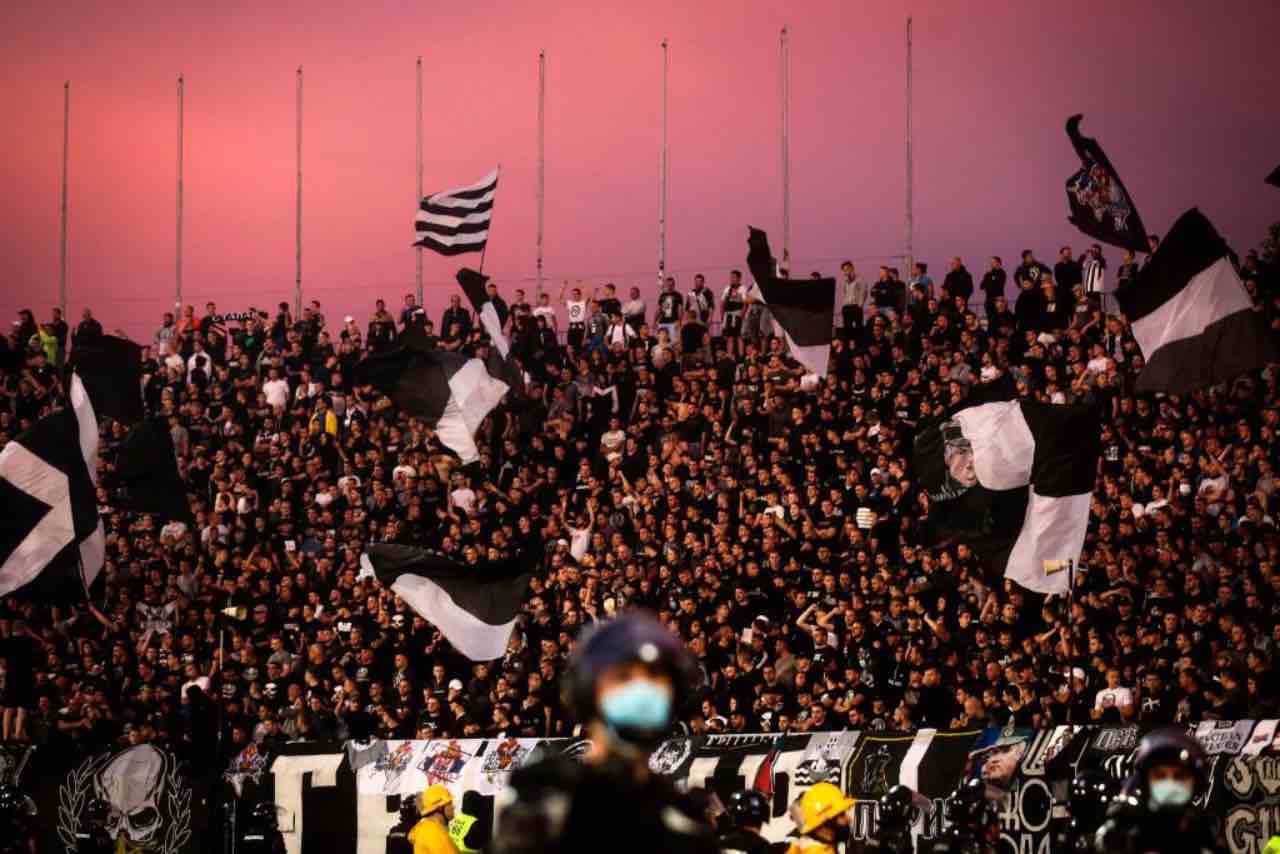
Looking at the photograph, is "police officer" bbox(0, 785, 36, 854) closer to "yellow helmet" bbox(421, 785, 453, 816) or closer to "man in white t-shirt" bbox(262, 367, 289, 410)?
"yellow helmet" bbox(421, 785, 453, 816)

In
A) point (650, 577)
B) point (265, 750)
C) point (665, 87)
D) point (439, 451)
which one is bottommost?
point (265, 750)

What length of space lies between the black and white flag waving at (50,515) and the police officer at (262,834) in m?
3.72

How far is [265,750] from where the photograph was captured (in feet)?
81.0

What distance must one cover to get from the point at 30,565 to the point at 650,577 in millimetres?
8551

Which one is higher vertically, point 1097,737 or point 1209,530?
point 1209,530

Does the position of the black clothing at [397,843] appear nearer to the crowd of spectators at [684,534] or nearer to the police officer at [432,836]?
the crowd of spectators at [684,534]

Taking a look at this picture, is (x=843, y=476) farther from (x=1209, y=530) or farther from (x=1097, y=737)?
(x=1097, y=737)

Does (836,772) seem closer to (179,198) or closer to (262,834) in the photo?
(262,834)

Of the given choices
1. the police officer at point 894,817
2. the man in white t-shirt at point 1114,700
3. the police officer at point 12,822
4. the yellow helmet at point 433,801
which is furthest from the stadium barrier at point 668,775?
the police officer at point 12,822

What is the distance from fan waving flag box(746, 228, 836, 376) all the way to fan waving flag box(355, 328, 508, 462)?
4.50 metres

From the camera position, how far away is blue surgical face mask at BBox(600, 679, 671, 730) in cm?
482

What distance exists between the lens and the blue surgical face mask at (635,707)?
190 inches

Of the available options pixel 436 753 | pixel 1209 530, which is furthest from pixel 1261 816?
pixel 436 753

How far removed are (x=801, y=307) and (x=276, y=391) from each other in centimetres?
1241
